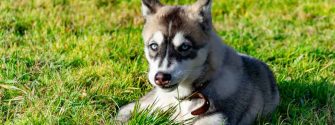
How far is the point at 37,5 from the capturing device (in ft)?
28.9

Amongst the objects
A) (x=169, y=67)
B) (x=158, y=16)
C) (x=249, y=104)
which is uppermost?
(x=158, y=16)

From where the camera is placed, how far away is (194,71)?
17.2ft

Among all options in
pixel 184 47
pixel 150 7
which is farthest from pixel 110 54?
pixel 184 47

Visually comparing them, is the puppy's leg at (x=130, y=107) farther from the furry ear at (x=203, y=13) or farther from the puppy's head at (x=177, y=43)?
the furry ear at (x=203, y=13)

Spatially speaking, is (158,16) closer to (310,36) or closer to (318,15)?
(310,36)

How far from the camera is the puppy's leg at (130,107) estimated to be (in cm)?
548

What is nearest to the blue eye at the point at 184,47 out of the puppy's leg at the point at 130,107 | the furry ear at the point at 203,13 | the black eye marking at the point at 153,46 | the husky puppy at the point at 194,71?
the husky puppy at the point at 194,71

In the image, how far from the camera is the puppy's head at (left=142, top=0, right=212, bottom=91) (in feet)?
16.3

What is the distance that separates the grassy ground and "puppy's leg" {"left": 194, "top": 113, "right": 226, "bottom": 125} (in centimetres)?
26

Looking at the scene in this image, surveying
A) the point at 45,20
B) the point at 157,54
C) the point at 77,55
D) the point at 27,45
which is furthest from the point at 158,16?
the point at 45,20

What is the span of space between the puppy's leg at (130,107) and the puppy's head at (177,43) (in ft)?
1.52

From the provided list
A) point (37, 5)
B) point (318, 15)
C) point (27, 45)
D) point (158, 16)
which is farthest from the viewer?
point (318, 15)

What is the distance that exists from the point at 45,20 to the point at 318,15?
379 centimetres

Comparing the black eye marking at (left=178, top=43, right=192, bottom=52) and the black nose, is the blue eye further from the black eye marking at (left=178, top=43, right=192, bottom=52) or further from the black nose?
the black nose
